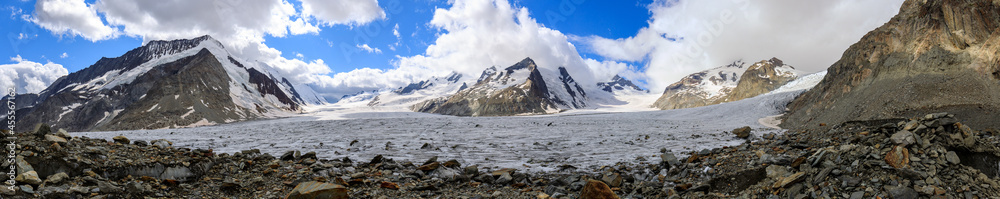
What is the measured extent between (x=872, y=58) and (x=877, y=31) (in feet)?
28.9

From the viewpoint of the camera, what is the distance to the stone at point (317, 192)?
6512mm

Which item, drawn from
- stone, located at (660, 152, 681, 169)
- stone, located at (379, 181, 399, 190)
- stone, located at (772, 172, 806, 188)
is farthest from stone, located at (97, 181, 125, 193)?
stone, located at (660, 152, 681, 169)

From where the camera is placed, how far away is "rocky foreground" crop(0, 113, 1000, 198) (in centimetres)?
620

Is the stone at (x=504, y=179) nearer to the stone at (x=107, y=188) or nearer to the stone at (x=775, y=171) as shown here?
the stone at (x=775, y=171)

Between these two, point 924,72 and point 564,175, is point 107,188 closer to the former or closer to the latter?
point 564,175

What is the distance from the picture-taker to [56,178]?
6.67 m

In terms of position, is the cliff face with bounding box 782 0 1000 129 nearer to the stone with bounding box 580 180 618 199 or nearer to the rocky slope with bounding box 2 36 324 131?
the stone with bounding box 580 180 618 199

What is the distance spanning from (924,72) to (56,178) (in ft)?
144

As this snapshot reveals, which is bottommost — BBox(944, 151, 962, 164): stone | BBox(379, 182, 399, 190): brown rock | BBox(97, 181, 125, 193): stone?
BBox(379, 182, 399, 190): brown rock

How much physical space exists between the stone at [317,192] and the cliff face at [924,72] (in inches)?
1107

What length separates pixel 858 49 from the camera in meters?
42.1

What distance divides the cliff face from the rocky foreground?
61.6ft

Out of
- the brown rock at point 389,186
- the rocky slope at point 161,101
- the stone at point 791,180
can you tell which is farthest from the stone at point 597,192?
the rocky slope at point 161,101

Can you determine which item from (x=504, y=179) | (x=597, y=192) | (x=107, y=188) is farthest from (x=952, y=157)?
(x=107, y=188)
